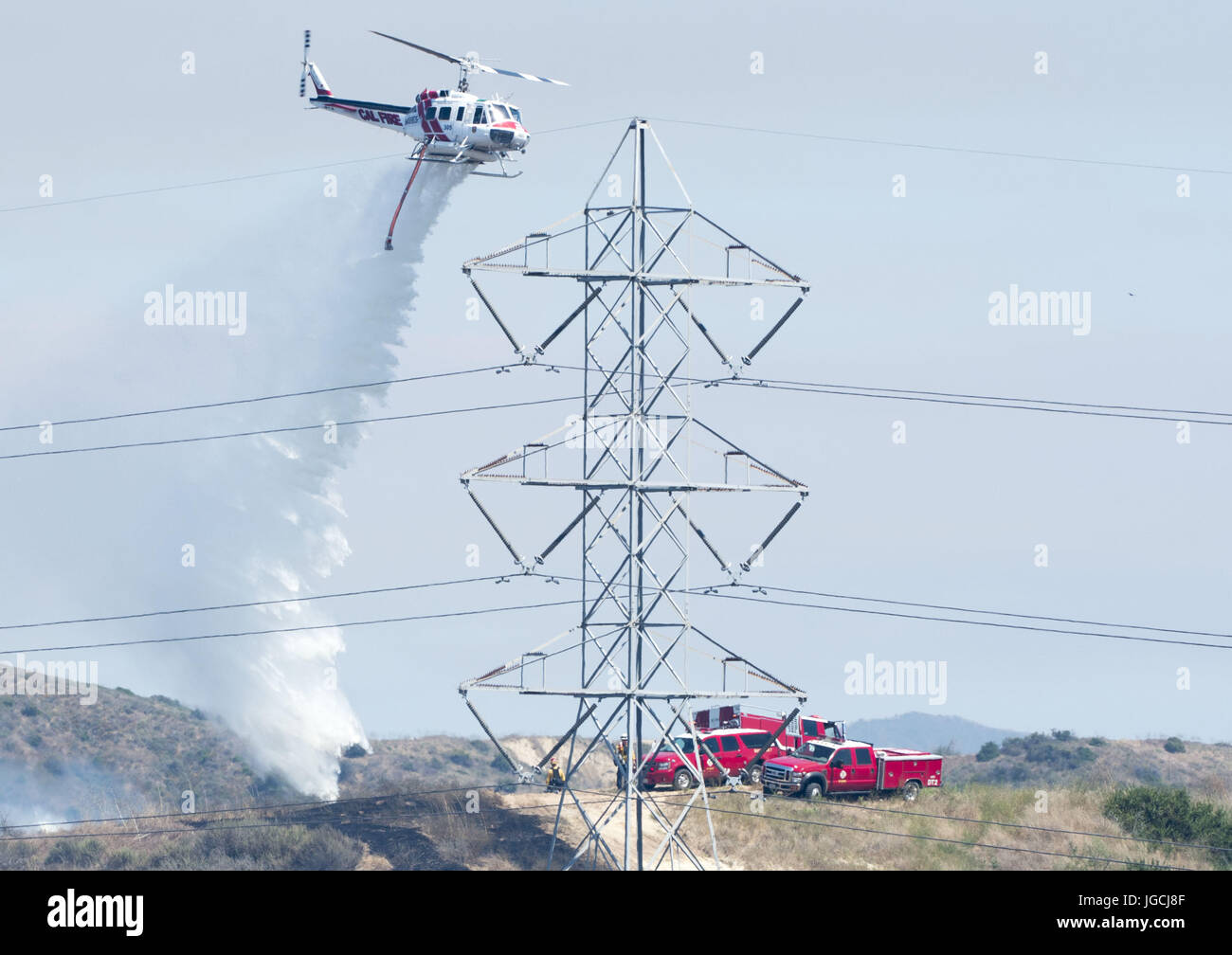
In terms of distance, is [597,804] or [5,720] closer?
[597,804]

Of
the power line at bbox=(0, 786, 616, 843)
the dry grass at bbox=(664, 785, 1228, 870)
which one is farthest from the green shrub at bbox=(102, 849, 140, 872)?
the dry grass at bbox=(664, 785, 1228, 870)

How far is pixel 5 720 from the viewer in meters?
98.2

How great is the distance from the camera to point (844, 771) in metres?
62.0

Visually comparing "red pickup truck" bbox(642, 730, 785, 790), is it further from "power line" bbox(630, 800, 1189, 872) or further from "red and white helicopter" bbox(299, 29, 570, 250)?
"red and white helicopter" bbox(299, 29, 570, 250)

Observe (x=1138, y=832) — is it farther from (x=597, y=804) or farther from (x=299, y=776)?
(x=299, y=776)

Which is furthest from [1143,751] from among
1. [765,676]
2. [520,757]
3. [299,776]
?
[765,676]

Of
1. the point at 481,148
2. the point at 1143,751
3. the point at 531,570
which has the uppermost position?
the point at 481,148

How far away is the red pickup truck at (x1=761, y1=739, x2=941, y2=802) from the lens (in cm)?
6109

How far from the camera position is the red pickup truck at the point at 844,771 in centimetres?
6109

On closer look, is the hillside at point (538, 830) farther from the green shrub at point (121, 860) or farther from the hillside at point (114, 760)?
the hillside at point (114, 760)

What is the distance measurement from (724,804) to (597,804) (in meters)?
4.17

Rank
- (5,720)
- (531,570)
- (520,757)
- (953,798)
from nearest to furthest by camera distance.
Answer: (531,570), (953,798), (520,757), (5,720)

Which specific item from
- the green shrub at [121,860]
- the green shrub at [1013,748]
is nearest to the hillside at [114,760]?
the green shrub at [121,860]
